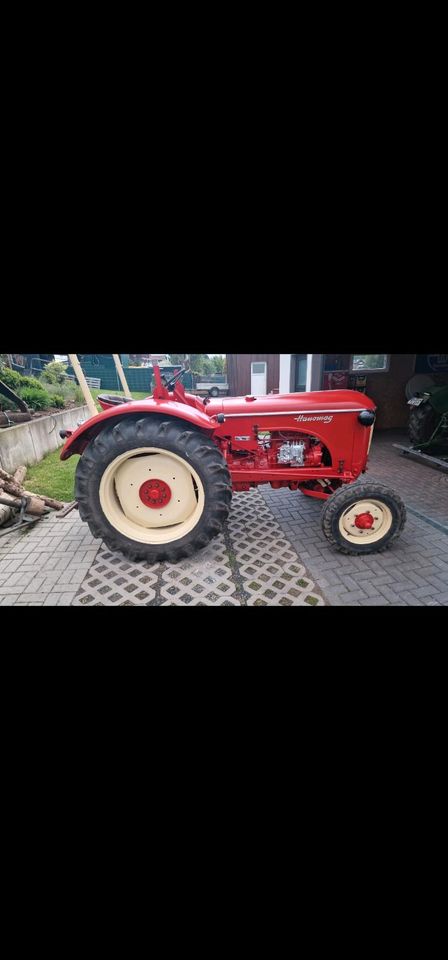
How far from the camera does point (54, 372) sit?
7.32m

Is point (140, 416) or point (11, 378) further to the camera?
point (11, 378)

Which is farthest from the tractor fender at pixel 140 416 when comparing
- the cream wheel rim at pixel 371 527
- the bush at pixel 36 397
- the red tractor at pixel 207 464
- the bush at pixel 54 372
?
the bush at pixel 54 372

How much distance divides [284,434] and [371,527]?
104 cm

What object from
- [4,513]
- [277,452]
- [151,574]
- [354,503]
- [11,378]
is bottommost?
[151,574]

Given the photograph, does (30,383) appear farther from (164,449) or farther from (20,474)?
(164,449)

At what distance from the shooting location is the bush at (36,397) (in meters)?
5.91

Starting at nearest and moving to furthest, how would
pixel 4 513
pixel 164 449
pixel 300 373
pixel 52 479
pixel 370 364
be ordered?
pixel 164 449
pixel 4 513
pixel 52 479
pixel 370 364
pixel 300 373

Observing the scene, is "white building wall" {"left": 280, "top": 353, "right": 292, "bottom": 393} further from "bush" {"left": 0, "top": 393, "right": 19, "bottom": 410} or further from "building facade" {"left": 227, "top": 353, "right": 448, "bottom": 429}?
"bush" {"left": 0, "top": 393, "right": 19, "bottom": 410}

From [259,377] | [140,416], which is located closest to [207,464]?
[140,416]

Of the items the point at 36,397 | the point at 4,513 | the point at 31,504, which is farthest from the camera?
the point at 36,397

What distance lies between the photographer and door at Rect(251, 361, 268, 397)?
379 inches

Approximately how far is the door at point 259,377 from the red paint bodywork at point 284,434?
663 centimetres

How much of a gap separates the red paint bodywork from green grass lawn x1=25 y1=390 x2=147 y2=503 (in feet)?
4.39
